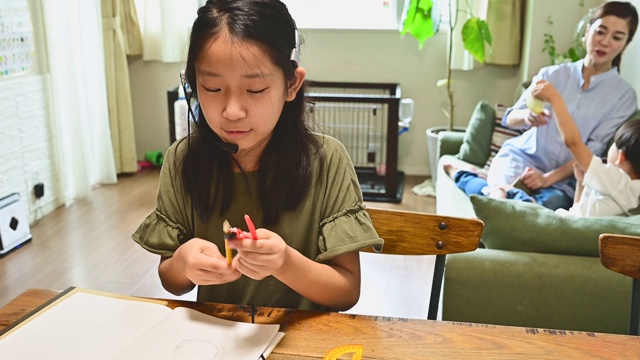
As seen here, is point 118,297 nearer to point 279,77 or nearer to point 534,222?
point 279,77

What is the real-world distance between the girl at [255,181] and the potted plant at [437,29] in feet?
9.28

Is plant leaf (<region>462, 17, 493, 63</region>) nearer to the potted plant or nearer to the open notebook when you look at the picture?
the potted plant

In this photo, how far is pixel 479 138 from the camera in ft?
10.9

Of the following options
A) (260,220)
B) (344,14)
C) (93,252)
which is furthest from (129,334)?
(344,14)

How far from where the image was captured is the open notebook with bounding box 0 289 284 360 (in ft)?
2.94

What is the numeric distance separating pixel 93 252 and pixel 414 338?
2.45m

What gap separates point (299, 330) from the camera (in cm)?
98

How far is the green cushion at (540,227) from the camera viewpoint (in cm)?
168

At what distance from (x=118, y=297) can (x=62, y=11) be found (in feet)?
9.75

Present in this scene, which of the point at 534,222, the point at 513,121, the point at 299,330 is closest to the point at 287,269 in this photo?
the point at 299,330

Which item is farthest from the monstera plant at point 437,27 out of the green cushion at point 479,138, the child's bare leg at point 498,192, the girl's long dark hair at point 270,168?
the girl's long dark hair at point 270,168

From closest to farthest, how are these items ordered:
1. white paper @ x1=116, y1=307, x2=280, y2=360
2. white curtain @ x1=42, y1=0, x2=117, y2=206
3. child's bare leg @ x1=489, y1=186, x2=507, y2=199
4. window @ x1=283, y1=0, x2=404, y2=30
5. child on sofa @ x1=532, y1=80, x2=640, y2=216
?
white paper @ x1=116, y1=307, x2=280, y2=360, child on sofa @ x1=532, y1=80, x2=640, y2=216, child's bare leg @ x1=489, y1=186, x2=507, y2=199, white curtain @ x1=42, y1=0, x2=117, y2=206, window @ x1=283, y1=0, x2=404, y2=30

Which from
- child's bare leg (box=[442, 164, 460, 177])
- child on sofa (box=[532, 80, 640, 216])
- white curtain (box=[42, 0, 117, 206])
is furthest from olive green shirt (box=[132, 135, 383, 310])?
white curtain (box=[42, 0, 117, 206])

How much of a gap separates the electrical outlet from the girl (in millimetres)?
2547
